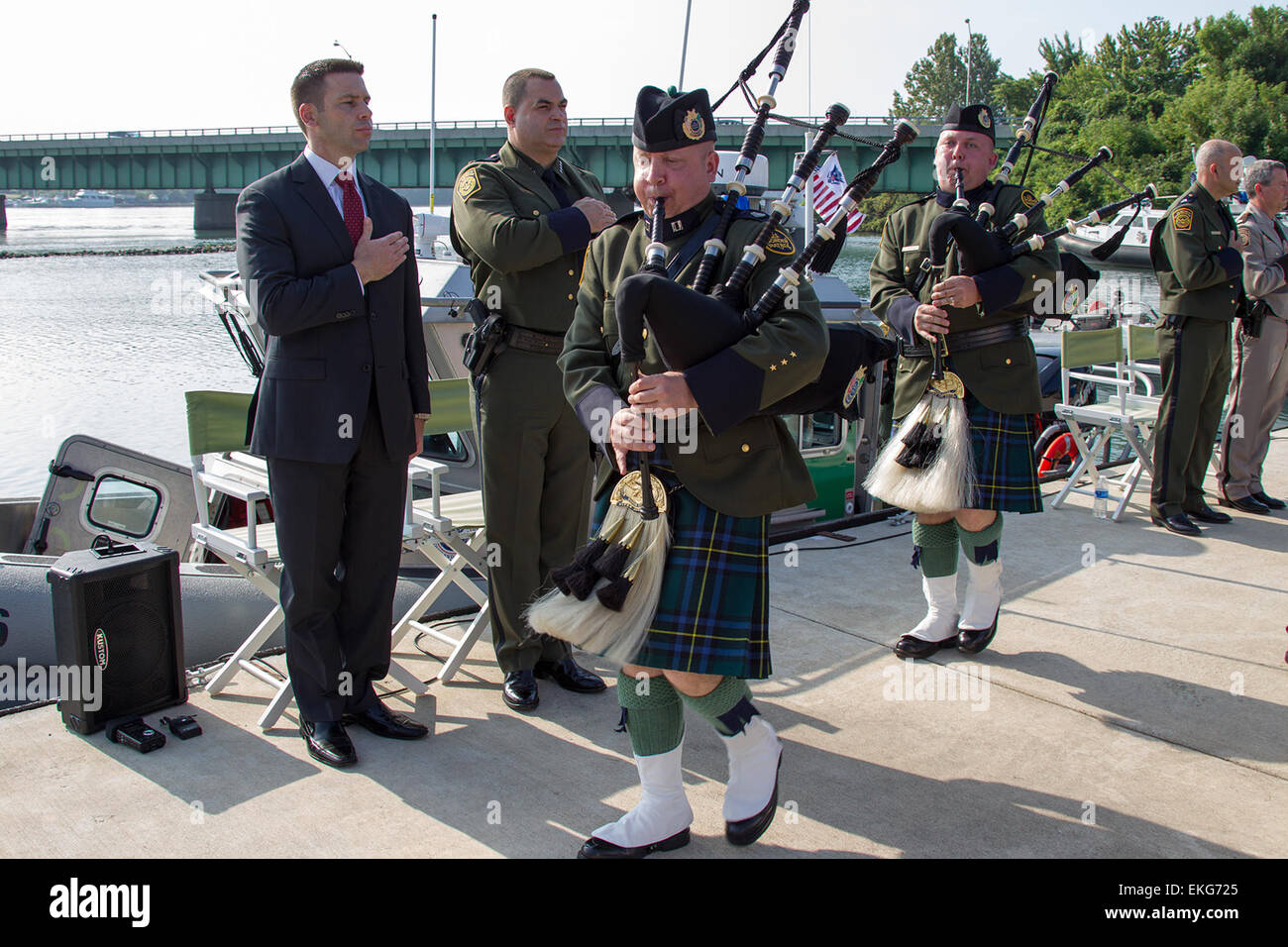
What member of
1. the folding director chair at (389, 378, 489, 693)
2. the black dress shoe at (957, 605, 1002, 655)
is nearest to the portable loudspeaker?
the folding director chair at (389, 378, 489, 693)

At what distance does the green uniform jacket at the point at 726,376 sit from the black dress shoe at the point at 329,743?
125 centimetres

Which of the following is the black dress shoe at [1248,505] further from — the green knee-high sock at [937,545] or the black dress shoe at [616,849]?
the black dress shoe at [616,849]

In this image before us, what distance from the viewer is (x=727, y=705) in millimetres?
2781

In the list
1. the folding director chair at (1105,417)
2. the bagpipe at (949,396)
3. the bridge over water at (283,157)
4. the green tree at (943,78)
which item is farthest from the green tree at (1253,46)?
the bagpipe at (949,396)

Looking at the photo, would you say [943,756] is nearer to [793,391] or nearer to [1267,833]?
[1267,833]

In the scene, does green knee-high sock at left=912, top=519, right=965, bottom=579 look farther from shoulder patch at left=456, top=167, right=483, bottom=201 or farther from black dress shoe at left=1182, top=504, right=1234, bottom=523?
black dress shoe at left=1182, top=504, right=1234, bottom=523

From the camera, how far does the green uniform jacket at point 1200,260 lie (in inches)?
240

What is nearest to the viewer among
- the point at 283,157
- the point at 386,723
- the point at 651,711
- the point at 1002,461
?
the point at 651,711

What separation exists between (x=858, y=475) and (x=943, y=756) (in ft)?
11.6

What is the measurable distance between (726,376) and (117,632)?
236 cm

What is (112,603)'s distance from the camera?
3.61 metres

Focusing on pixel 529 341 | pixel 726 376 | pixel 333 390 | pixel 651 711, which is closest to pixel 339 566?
pixel 333 390

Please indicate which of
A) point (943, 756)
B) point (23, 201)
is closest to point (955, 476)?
point (943, 756)

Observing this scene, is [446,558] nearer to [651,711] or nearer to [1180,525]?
[651,711]
